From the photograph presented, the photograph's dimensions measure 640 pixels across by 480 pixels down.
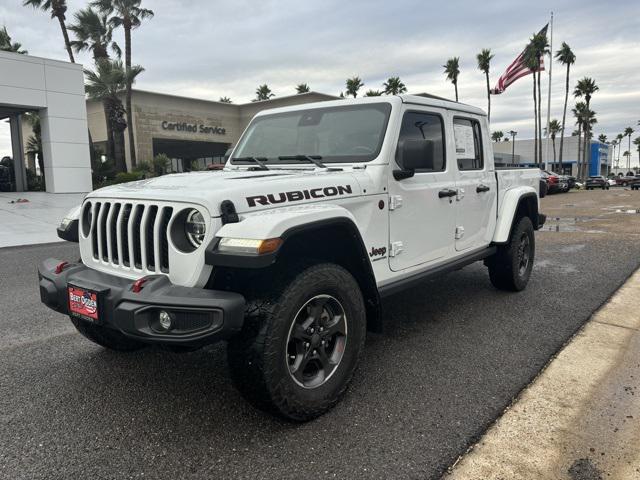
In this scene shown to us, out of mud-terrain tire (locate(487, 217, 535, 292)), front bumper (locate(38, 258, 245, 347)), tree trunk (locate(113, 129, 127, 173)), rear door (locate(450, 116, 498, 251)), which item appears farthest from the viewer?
tree trunk (locate(113, 129, 127, 173))

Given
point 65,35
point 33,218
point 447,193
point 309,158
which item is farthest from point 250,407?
point 65,35

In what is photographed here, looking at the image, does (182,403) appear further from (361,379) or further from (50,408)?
(361,379)

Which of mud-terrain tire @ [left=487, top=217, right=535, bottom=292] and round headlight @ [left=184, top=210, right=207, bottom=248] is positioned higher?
round headlight @ [left=184, top=210, right=207, bottom=248]

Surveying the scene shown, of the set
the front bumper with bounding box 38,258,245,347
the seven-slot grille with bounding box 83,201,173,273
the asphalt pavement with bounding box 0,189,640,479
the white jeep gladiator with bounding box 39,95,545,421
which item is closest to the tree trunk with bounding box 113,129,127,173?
the asphalt pavement with bounding box 0,189,640,479

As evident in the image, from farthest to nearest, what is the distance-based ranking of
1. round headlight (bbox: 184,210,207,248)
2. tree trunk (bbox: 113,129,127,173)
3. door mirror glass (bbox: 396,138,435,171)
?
tree trunk (bbox: 113,129,127,173) < door mirror glass (bbox: 396,138,435,171) < round headlight (bbox: 184,210,207,248)

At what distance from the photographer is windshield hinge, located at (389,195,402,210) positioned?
3426 millimetres

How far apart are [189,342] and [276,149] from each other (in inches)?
80.6

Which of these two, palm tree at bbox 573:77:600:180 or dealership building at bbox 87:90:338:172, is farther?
palm tree at bbox 573:77:600:180

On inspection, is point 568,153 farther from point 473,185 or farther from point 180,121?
point 473,185

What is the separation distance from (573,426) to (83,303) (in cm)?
268

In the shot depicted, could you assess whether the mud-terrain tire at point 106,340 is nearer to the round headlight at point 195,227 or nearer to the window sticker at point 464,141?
the round headlight at point 195,227

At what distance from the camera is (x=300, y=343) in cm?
272

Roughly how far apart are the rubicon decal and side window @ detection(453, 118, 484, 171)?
5.43 ft

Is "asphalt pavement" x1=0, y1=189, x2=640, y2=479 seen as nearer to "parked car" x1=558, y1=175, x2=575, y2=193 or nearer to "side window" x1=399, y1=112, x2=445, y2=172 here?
"side window" x1=399, y1=112, x2=445, y2=172
